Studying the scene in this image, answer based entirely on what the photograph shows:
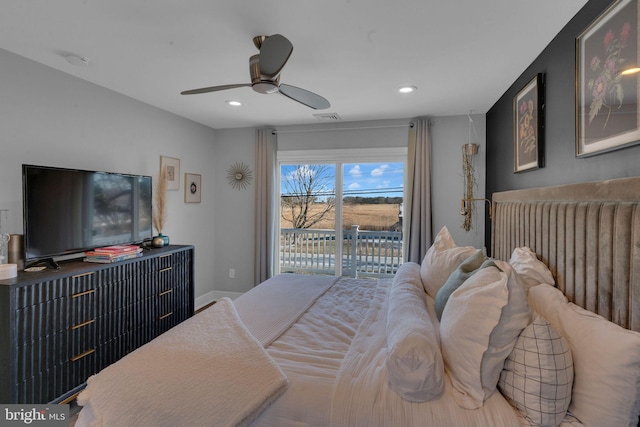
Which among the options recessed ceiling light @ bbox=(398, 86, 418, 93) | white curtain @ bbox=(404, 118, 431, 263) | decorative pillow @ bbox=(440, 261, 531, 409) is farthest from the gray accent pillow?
white curtain @ bbox=(404, 118, 431, 263)

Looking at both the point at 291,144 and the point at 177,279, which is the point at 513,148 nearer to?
the point at 291,144

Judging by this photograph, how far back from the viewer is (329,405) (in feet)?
3.95

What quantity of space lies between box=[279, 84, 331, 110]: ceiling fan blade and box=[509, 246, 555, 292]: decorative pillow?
166 centimetres

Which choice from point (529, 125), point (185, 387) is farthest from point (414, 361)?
point (529, 125)

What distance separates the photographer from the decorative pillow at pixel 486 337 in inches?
46.9

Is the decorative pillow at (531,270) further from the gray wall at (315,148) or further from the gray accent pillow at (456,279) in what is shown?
the gray wall at (315,148)

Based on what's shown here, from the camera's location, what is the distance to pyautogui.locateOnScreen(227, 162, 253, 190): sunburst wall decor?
4.43 meters

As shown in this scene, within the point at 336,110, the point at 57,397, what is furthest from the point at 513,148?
the point at 57,397

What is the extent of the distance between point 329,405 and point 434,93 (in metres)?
2.81

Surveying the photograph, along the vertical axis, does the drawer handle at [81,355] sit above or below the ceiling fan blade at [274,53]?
below

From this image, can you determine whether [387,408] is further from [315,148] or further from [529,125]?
[315,148]

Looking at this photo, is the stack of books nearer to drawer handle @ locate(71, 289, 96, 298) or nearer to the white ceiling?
drawer handle @ locate(71, 289, 96, 298)

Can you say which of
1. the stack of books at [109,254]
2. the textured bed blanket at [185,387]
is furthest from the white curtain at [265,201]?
the textured bed blanket at [185,387]

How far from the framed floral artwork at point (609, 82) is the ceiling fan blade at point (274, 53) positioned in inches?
58.5
